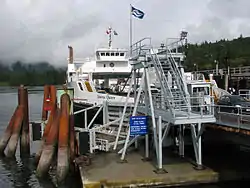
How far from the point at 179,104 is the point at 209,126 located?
2215 millimetres

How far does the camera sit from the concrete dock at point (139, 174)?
17.1 metres

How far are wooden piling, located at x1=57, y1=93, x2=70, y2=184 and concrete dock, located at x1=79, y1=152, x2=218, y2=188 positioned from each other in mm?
1074

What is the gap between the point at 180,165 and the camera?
19.8 metres

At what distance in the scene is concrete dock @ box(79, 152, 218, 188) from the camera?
17078 mm

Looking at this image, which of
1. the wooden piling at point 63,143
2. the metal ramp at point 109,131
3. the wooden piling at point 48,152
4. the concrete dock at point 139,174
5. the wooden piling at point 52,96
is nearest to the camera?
the concrete dock at point 139,174

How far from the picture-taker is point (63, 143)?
2092 centimetres

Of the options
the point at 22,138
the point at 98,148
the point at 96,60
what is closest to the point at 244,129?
the point at 98,148

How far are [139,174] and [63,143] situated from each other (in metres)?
5.01

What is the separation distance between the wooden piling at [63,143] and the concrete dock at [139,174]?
1074 mm

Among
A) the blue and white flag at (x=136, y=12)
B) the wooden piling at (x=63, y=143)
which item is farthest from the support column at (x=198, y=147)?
the blue and white flag at (x=136, y=12)

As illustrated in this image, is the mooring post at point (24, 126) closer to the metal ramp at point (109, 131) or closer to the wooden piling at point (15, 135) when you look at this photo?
the wooden piling at point (15, 135)

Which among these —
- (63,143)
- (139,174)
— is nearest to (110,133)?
(63,143)

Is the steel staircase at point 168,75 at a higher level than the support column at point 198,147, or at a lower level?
higher

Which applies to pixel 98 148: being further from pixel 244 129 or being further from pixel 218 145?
pixel 244 129
